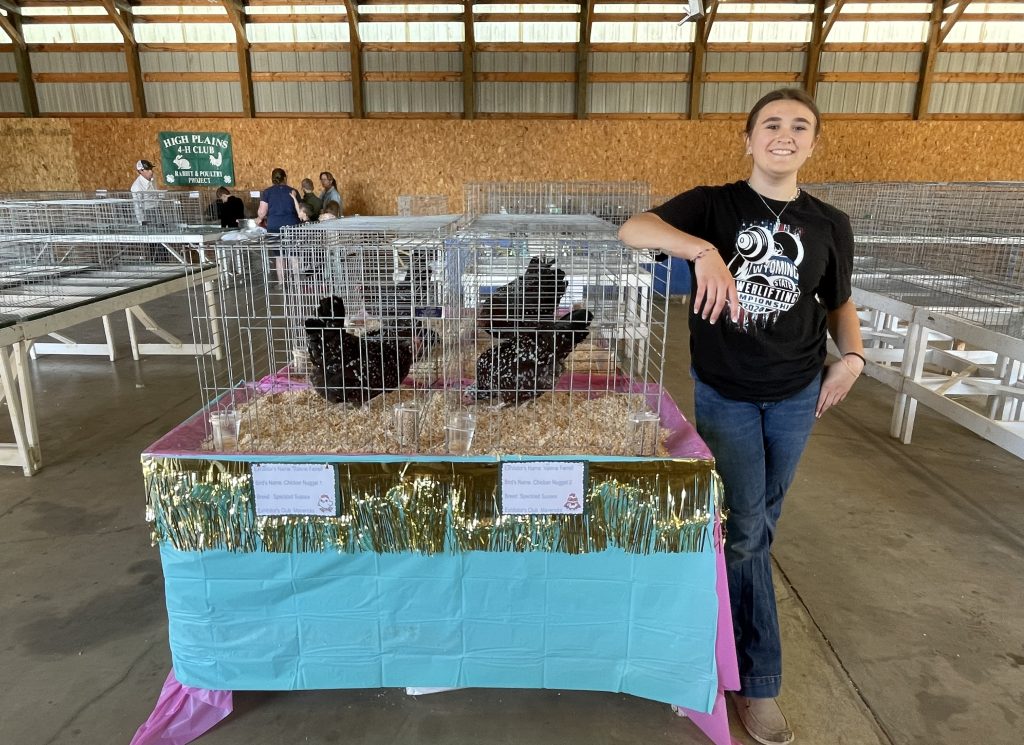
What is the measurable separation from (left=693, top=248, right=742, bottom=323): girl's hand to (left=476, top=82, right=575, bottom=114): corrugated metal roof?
420 inches

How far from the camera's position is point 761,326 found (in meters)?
1.59

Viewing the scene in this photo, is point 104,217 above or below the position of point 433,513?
above

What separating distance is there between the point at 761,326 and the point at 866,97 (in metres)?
11.9

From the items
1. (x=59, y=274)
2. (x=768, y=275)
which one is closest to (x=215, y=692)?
(x=768, y=275)

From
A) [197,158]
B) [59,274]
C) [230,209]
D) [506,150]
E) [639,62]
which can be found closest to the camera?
[59,274]

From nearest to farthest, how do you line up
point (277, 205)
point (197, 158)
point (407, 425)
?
point (407, 425), point (277, 205), point (197, 158)

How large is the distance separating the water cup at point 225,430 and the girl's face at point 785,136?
1.50 metres

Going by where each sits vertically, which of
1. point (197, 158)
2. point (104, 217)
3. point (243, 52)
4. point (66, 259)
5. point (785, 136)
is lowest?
point (66, 259)

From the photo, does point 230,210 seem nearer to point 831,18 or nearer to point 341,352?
point 341,352

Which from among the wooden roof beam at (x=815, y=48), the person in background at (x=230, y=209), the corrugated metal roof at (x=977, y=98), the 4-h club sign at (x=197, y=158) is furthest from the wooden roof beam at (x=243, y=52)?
the corrugated metal roof at (x=977, y=98)

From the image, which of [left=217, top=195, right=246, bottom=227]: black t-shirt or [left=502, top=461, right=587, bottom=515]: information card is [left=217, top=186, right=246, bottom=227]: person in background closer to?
[left=217, top=195, right=246, bottom=227]: black t-shirt

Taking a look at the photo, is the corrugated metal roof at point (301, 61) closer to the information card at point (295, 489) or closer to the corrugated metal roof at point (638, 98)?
the corrugated metal roof at point (638, 98)

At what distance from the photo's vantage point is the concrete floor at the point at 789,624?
1.85 meters

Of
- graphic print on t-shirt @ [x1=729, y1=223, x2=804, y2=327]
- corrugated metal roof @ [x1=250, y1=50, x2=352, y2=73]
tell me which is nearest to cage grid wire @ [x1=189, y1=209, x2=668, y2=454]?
graphic print on t-shirt @ [x1=729, y1=223, x2=804, y2=327]
